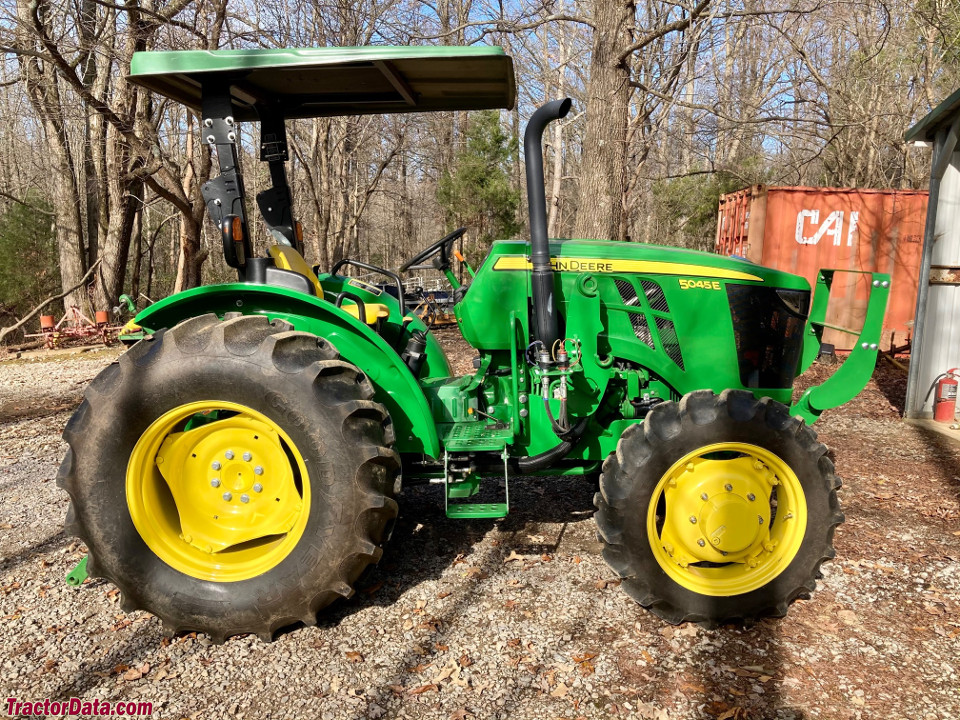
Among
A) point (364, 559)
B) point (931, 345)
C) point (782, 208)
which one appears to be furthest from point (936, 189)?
point (364, 559)

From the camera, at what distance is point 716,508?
2.76 metres

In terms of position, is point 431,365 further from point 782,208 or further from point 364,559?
point 782,208

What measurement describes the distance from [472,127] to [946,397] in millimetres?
15514

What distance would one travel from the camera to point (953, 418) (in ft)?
20.5

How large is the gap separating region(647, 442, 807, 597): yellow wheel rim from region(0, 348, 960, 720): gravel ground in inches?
9.2

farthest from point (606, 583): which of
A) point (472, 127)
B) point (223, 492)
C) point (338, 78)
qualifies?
point (472, 127)

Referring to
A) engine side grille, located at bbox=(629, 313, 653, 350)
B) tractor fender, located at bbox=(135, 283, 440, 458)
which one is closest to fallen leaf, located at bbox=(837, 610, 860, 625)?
engine side grille, located at bbox=(629, 313, 653, 350)

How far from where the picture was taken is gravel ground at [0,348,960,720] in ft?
7.75

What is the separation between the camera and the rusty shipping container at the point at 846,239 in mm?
8953

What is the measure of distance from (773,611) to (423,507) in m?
2.05

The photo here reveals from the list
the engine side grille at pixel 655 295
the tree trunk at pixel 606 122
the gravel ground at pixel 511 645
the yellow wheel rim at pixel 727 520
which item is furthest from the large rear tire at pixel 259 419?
the tree trunk at pixel 606 122

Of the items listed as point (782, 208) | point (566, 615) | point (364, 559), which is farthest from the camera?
point (782, 208)

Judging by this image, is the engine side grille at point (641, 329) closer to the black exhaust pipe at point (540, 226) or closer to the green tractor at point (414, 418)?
the green tractor at point (414, 418)

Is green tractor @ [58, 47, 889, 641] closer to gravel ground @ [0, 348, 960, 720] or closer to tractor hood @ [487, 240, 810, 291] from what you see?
tractor hood @ [487, 240, 810, 291]
